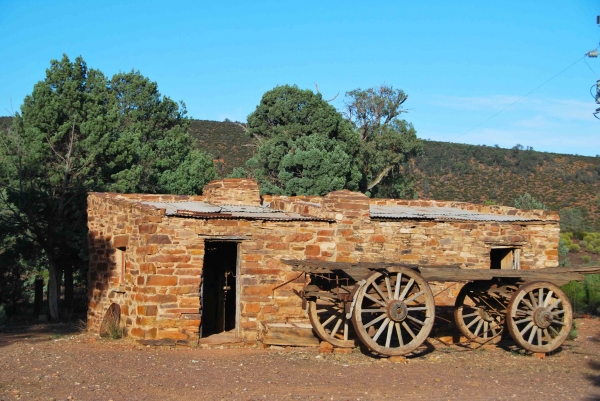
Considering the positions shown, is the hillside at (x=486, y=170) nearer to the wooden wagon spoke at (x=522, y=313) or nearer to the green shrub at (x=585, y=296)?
the green shrub at (x=585, y=296)

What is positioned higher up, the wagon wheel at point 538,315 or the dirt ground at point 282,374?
the wagon wheel at point 538,315

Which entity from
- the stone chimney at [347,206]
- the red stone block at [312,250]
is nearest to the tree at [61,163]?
the red stone block at [312,250]

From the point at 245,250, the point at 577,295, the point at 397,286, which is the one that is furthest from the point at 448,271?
the point at 577,295

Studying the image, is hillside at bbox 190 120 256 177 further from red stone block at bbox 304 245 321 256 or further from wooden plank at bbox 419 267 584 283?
wooden plank at bbox 419 267 584 283

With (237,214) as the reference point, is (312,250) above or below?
below

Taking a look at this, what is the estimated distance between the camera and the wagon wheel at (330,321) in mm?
10336

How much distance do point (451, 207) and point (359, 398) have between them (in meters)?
9.54

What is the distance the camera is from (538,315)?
10.0 m

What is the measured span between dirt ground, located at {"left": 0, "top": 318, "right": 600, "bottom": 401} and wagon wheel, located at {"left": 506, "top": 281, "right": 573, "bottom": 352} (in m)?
0.30

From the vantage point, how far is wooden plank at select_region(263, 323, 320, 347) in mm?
10711

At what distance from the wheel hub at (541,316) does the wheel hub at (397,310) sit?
2.17 meters

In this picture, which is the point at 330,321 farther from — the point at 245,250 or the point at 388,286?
the point at 388,286

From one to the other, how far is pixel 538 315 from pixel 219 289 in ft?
21.5

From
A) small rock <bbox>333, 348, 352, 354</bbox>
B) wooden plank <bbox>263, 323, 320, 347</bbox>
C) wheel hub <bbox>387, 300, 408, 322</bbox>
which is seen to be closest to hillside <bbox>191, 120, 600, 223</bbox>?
wooden plank <bbox>263, 323, 320, 347</bbox>
